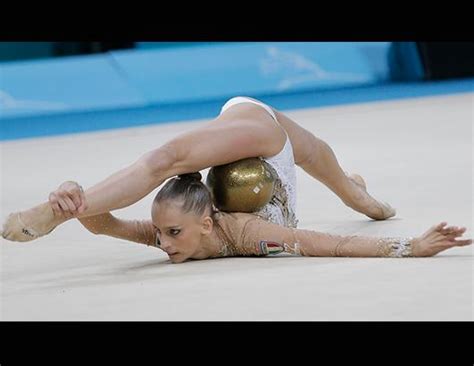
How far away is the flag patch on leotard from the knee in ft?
1.25

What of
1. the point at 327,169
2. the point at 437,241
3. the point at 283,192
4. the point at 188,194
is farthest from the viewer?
the point at 327,169

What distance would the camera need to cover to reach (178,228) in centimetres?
339

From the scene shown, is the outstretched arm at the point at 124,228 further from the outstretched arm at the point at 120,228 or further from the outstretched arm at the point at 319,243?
the outstretched arm at the point at 319,243

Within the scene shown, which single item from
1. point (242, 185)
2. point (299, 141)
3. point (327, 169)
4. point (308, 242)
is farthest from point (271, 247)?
point (327, 169)

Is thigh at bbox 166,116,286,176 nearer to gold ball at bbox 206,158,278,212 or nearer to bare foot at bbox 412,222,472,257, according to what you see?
gold ball at bbox 206,158,278,212

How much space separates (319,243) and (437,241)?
39cm

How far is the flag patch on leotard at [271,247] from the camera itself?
3.47m

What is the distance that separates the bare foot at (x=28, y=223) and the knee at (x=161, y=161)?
34 cm

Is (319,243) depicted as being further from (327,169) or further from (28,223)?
(28,223)

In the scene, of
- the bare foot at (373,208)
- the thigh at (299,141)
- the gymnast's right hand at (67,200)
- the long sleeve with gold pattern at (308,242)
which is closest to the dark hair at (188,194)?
the long sleeve with gold pattern at (308,242)

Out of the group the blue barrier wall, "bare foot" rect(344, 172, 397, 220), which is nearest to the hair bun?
"bare foot" rect(344, 172, 397, 220)
